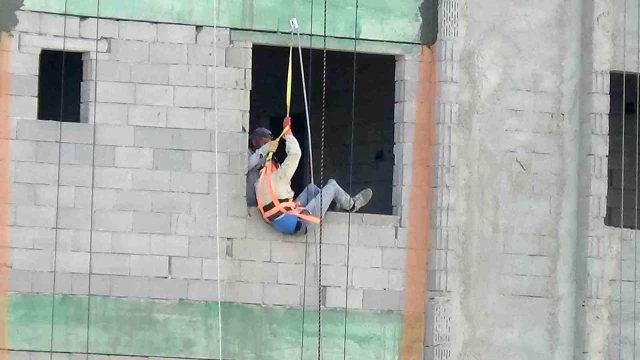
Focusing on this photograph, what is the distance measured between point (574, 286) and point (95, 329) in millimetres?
5518

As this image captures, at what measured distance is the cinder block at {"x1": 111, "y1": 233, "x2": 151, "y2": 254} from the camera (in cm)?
2050

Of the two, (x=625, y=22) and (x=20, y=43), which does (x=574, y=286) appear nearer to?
(x=625, y=22)

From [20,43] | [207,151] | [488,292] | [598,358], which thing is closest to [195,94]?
[207,151]

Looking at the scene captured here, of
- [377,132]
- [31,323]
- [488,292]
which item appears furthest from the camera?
[377,132]

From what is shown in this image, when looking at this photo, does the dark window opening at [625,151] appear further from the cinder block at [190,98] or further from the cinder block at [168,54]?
the cinder block at [168,54]

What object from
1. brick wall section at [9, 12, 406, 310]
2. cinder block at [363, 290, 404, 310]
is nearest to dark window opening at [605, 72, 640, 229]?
cinder block at [363, 290, 404, 310]

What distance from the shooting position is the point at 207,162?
20.8m

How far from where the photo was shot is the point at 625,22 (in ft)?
73.5

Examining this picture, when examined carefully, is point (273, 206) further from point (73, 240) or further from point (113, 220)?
point (73, 240)

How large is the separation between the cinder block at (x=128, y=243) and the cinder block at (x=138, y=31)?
6.89 ft

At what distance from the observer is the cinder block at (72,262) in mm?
20297

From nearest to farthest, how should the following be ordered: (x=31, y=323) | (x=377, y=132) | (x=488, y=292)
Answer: (x=31, y=323), (x=488, y=292), (x=377, y=132)

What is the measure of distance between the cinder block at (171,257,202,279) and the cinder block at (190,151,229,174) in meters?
0.97

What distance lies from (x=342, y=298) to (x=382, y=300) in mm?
470
